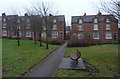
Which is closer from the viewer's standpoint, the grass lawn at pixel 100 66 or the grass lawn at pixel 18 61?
the grass lawn at pixel 100 66

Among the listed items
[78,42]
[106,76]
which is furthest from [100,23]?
[106,76]

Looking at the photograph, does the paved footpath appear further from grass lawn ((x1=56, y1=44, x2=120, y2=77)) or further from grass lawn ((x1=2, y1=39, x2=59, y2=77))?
grass lawn ((x1=56, y1=44, x2=120, y2=77))

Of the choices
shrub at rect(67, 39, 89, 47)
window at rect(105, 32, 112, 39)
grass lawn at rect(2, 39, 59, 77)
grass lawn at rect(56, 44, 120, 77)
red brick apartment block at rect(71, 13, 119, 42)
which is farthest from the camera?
window at rect(105, 32, 112, 39)

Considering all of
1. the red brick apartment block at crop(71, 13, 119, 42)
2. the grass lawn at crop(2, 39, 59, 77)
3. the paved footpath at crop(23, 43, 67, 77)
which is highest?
the red brick apartment block at crop(71, 13, 119, 42)

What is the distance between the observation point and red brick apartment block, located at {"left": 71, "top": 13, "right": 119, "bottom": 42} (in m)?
43.1

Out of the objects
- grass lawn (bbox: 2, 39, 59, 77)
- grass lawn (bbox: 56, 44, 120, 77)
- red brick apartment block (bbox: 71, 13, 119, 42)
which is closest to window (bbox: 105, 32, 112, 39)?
red brick apartment block (bbox: 71, 13, 119, 42)

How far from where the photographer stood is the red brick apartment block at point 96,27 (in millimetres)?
43125

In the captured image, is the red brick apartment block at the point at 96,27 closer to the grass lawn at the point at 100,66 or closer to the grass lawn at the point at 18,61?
the grass lawn at the point at 18,61

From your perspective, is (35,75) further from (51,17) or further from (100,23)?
(100,23)

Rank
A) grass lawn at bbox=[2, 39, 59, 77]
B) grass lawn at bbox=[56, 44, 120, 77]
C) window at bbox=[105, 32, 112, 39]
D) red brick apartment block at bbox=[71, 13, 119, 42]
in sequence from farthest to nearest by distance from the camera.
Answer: window at bbox=[105, 32, 112, 39] → red brick apartment block at bbox=[71, 13, 119, 42] → grass lawn at bbox=[2, 39, 59, 77] → grass lawn at bbox=[56, 44, 120, 77]

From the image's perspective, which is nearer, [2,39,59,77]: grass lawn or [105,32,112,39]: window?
[2,39,59,77]: grass lawn

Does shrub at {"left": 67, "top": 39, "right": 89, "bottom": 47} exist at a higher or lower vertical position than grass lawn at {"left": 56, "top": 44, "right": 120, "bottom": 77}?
higher

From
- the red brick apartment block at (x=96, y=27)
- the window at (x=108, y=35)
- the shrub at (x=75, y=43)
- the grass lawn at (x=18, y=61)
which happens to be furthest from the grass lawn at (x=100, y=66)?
the window at (x=108, y=35)

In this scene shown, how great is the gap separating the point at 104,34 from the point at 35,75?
131 feet
